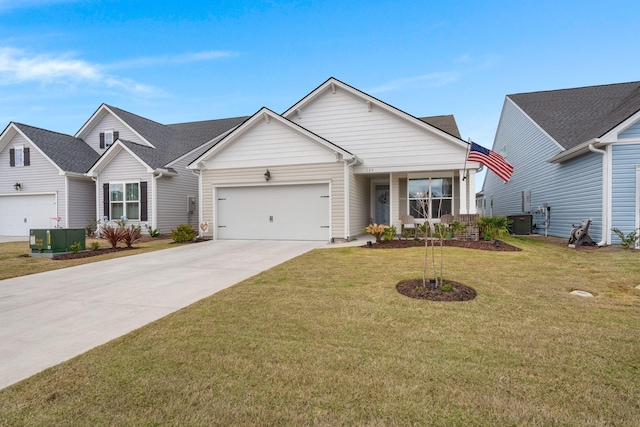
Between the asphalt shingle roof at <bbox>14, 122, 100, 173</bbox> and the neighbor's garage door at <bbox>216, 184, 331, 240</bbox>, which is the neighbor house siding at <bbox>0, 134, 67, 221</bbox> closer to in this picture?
the asphalt shingle roof at <bbox>14, 122, 100, 173</bbox>

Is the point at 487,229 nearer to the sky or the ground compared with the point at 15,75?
nearer to the ground

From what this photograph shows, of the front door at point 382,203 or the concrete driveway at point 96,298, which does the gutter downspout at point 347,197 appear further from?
the front door at point 382,203

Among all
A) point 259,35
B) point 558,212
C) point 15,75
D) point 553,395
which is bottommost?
point 553,395

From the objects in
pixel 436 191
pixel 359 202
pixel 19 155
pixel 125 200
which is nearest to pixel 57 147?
pixel 19 155

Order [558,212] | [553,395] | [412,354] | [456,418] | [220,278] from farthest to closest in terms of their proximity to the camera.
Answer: [558,212], [220,278], [412,354], [553,395], [456,418]

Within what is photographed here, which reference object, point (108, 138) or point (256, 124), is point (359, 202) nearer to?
point (256, 124)

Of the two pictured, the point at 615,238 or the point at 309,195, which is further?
the point at 309,195

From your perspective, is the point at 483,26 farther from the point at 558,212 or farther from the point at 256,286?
the point at 256,286

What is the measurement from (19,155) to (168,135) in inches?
301

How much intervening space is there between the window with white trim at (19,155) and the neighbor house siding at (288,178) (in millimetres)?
12141

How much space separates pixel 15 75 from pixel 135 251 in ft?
46.2

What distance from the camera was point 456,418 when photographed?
2160 millimetres

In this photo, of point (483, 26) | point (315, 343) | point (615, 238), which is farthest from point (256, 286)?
point (483, 26)

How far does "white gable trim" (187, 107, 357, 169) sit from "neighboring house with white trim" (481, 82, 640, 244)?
8156mm
